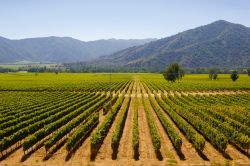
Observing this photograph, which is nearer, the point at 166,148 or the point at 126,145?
the point at 166,148

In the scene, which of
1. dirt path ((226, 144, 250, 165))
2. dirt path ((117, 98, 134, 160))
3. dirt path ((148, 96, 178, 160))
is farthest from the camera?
dirt path ((117, 98, 134, 160))

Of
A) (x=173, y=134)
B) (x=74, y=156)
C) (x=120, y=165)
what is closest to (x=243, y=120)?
(x=173, y=134)

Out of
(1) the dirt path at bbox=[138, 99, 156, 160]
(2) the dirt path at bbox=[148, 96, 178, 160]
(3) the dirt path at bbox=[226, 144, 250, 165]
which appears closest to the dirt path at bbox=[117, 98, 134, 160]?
(1) the dirt path at bbox=[138, 99, 156, 160]

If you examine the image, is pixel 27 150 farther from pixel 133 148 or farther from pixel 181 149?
pixel 181 149

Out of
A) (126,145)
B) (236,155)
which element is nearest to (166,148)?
(126,145)

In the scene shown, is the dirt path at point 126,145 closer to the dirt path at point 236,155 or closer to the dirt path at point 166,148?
the dirt path at point 166,148

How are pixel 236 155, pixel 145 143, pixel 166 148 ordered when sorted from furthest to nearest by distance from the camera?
pixel 145 143
pixel 166 148
pixel 236 155

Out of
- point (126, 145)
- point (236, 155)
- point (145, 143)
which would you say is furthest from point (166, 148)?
point (236, 155)

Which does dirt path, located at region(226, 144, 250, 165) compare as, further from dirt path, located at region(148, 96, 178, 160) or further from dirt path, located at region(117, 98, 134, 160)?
Answer: dirt path, located at region(117, 98, 134, 160)

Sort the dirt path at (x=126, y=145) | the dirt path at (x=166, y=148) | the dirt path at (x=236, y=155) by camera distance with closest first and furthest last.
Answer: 1. the dirt path at (x=236, y=155)
2. the dirt path at (x=166, y=148)
3. the dirt path at (x=126, y=145)

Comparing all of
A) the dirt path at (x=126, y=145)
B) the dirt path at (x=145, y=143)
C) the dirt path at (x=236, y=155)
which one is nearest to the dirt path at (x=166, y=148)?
the dirt path at (x=145, y=143)

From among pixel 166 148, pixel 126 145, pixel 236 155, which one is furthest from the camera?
pixel 126 145

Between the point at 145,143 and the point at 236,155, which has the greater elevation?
the point at 145,143

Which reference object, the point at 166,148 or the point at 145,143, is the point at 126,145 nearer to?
Result: the point at 145,143
